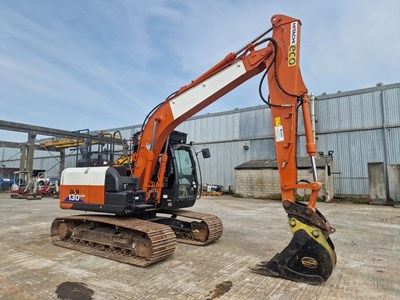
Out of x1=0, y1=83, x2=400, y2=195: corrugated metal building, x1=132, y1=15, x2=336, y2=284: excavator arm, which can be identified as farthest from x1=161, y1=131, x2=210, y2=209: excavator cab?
x1=0, y1=83, x2=400, y2=195: corrugated metal building

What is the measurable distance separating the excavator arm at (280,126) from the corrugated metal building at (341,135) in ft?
56.6

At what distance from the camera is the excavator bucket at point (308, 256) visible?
13.3 feet

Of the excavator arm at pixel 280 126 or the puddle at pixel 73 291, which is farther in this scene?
the excavator arm at pixel 280 126

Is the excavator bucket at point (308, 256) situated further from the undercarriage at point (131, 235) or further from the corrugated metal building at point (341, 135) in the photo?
the corrugated metal building at point (341, 135)

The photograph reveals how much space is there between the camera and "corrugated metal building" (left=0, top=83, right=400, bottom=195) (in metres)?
19.0

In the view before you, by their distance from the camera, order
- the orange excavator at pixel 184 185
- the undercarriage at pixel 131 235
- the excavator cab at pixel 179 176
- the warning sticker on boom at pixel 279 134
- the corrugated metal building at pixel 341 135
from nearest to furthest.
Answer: the orange excavator at pixel 184 185 → the warning sticker on boom at pixel 279 134 → the undercarriage at pixel 131 235 → the excavator cab at pixel 179 176 → the corrugated metal building at pixel 341 135

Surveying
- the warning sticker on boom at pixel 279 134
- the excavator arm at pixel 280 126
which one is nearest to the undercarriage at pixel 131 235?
the excavator arm at pixel 280 126

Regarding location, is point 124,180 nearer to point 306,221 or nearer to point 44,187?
point 306,221

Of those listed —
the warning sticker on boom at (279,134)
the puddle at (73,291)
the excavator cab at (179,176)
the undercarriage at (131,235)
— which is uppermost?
the warning sticker on boom at (279,134)

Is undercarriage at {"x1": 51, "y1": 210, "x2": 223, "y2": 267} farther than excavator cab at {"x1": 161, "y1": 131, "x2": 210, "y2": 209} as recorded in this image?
No

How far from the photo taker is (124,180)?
5.95m

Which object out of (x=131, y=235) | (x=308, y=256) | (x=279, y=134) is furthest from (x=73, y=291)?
(x=279, y=134)

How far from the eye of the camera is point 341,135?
20641 mm

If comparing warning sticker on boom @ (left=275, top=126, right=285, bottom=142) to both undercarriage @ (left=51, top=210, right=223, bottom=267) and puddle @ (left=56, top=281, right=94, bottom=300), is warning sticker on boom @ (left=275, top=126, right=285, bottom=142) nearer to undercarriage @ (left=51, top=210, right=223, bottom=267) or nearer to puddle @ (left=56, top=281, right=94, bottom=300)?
undercarriage @ (left=51, top=210, right=223, bottom=267)
